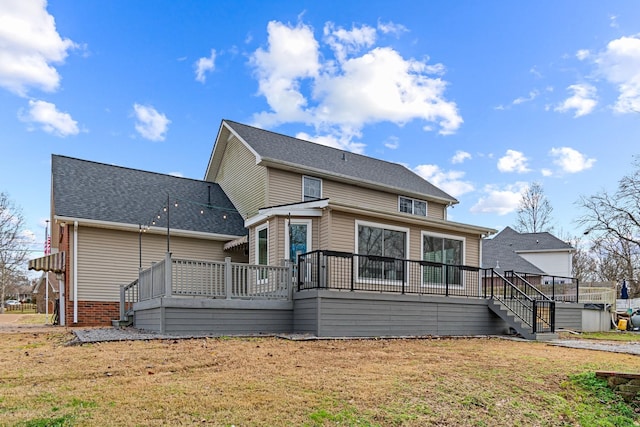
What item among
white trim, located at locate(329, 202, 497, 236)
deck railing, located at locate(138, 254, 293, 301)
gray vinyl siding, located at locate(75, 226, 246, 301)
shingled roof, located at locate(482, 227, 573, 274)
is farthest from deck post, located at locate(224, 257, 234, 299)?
shingled roof, located at locate(482, 227, 573, 274)

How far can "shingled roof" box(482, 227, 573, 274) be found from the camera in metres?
29.2

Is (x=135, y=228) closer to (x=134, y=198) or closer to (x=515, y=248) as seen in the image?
(x=134, y=198)

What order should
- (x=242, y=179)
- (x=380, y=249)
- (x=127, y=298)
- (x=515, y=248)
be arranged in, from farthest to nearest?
(x=515, y=248)
(x=242, y=179)
(x=127, y=298)
(x=380, y=249)

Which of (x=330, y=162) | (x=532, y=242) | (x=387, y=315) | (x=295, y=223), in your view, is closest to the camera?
(x=387, y=315)

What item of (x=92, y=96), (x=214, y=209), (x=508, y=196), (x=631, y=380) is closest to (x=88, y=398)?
(x=631, y=380)

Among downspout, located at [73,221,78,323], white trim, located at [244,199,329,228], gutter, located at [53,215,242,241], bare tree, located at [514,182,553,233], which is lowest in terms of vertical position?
downspout, located at [73,221,78,323]

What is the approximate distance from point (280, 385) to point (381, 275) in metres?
8.48

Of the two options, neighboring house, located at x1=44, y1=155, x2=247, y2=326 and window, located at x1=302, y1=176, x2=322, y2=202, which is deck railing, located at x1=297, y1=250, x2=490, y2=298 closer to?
window, located at x1=302, y1=176, x2=322, y2=202

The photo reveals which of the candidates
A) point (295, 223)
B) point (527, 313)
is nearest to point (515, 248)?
point (527, 313)

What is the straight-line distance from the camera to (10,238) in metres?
35.5

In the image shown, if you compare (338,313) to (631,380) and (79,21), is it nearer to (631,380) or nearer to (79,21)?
(631,380)

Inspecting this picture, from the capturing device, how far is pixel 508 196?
155ft

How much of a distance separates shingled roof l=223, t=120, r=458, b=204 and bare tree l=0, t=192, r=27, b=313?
2618 cm

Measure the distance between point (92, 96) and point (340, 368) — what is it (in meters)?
18.5
